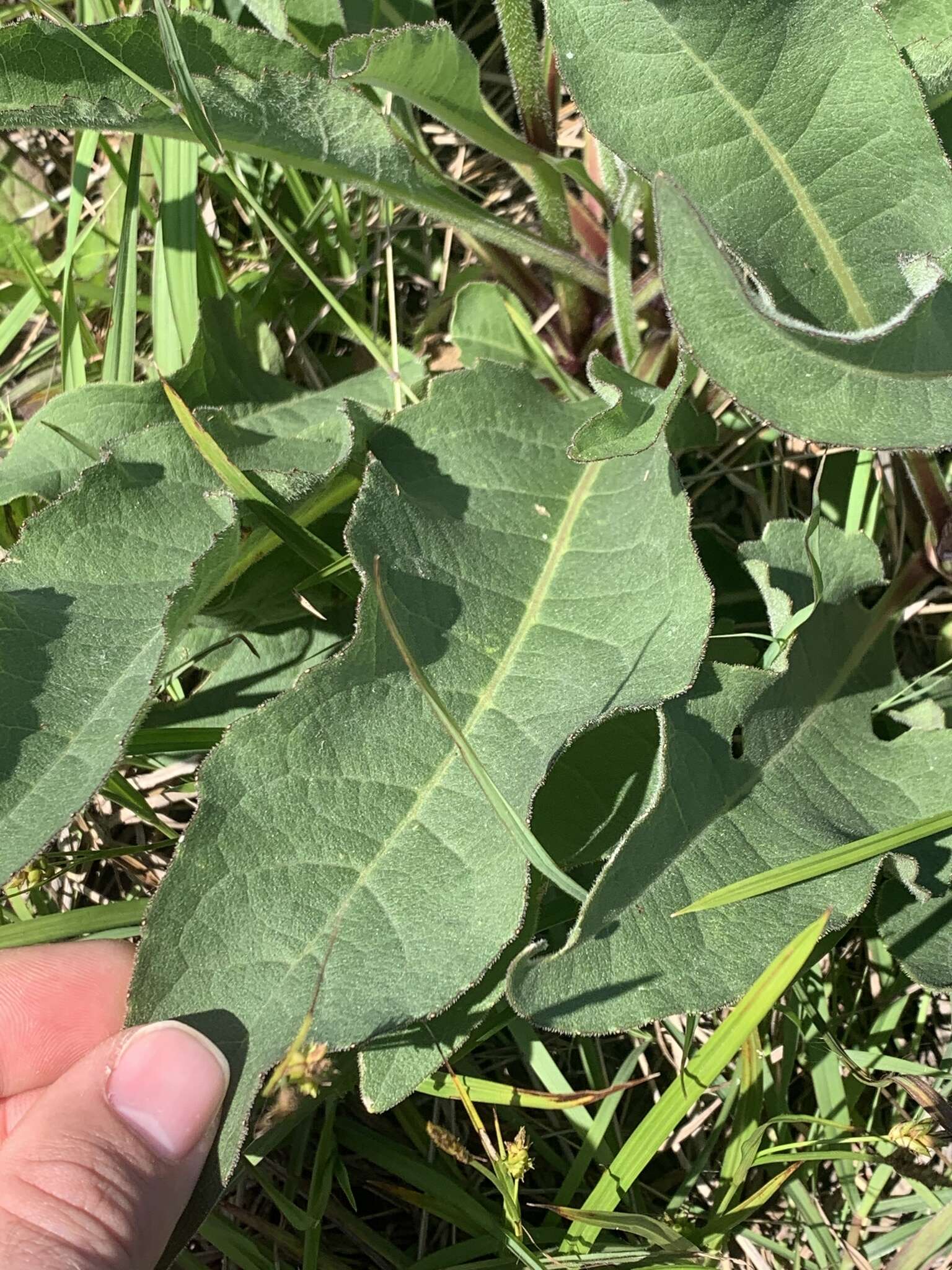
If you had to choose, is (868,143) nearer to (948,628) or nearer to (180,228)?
(948,628)

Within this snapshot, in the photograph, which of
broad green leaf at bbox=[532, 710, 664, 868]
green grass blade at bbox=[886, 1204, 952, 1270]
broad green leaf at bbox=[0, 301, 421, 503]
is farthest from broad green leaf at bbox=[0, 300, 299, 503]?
green grass blade at bbox=[886, 1204, 952, 1270]

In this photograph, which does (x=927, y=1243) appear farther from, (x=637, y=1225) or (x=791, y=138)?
(x=791, y=138)

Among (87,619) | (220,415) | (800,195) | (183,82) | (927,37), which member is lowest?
(87,619)

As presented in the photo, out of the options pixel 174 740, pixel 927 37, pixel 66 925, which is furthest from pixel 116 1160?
pixel 927 37

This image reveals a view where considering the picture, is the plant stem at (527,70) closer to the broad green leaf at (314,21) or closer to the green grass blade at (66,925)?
the broad green leaf at (314,21)

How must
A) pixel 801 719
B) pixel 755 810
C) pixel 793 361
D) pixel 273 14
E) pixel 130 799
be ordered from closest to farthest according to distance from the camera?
pixel 793 361 < pixel 755 810 < pixel 801 719 < pixel 273 14 < pixel 130 799

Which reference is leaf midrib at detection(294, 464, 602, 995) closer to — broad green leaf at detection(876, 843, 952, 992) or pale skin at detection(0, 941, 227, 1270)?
pale skin at detection(0, 941, 227, 1270)

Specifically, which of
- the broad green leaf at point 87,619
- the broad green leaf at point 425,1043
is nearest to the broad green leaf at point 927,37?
the broad green leaf at point 87,619
